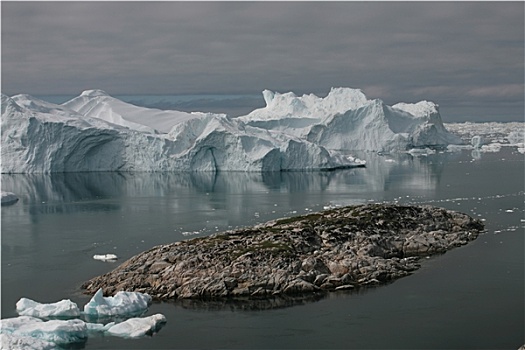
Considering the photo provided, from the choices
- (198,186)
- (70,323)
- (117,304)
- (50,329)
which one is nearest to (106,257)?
(117,304)

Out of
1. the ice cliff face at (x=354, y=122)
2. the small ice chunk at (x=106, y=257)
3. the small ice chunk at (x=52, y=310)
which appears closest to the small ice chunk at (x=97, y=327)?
the small ice chunk at (x=52, y=310)

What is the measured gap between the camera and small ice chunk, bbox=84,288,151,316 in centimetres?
1828

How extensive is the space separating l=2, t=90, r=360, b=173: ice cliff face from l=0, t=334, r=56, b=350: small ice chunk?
38.7 metres

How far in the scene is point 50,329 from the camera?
16.2 metres

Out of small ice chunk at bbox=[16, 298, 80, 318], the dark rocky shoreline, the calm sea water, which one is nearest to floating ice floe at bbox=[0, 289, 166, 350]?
small ice chunk at bbox=[16, 298, 80, 318]

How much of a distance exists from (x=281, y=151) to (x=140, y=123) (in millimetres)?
17043

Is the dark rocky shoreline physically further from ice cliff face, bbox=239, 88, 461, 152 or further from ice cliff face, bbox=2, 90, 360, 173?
ice cliff face, bbox=239, 88, 461, 152

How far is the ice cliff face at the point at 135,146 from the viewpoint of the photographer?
54.0 m

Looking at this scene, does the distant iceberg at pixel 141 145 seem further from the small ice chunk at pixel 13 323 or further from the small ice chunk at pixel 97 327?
the small ice chunk at pixel 13 323

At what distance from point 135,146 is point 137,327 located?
137 ft

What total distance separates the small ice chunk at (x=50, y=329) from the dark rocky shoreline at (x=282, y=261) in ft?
12.3

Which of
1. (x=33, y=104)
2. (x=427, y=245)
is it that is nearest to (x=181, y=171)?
(x=33, y=104)

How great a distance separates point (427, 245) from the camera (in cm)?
2580

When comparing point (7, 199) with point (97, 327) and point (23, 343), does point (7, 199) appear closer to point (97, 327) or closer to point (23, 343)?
point (97, 327)
